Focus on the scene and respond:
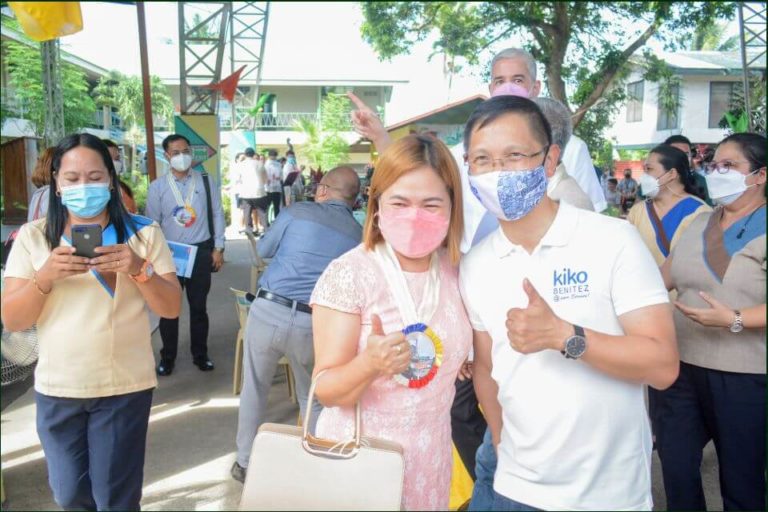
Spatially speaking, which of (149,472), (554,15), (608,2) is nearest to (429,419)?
(608,2)

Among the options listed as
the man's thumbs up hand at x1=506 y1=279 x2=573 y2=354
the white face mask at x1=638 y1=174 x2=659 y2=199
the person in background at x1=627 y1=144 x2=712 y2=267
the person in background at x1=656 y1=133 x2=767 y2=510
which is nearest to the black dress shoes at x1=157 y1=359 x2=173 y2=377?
the person in background at x1=627 y1=144 x2=712 y2=267

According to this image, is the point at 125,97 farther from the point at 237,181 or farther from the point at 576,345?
the point at 237,181

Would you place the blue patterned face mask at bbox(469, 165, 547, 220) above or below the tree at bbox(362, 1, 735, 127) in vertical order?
below

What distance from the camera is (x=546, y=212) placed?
5.19 ft

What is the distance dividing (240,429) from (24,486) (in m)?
1.03

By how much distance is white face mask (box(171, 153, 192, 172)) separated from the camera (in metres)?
4.85

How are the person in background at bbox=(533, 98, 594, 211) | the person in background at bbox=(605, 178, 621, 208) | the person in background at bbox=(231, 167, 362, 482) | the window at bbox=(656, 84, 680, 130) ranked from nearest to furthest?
the person in background at bbox=(533, 98, 594, 211) < the person in background at bbox=(231, 167, 362, 482) < the window at bbox=(656, 84, 680, 130) < the person in background at bbox=(605, 178, 621, 208)

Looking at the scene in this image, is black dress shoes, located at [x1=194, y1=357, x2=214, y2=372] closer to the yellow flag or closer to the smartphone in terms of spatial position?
the smartphone

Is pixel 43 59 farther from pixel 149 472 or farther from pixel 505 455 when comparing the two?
pixel 505 455

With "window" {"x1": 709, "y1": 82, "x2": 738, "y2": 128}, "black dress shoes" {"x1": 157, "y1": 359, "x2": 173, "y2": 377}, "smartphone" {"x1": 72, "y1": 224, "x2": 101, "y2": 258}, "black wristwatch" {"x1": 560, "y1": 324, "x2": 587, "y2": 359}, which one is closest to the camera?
"black wristwatch" {"x1": 560, "y1": 324, "x2": 587, "y2": 359}

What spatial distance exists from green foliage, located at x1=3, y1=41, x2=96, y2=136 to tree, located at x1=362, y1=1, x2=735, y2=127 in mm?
1163

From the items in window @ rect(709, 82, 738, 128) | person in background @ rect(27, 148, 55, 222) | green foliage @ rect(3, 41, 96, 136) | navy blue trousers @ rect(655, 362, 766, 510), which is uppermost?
window @ rect(709, 82, 738, 128)

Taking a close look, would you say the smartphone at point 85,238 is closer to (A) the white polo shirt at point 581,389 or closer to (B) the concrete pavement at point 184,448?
(B) the concrete pavement at point 184,448

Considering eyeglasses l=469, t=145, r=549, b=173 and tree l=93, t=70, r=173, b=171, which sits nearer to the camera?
eyeglasses l=469, t=145, r=549, b=173
